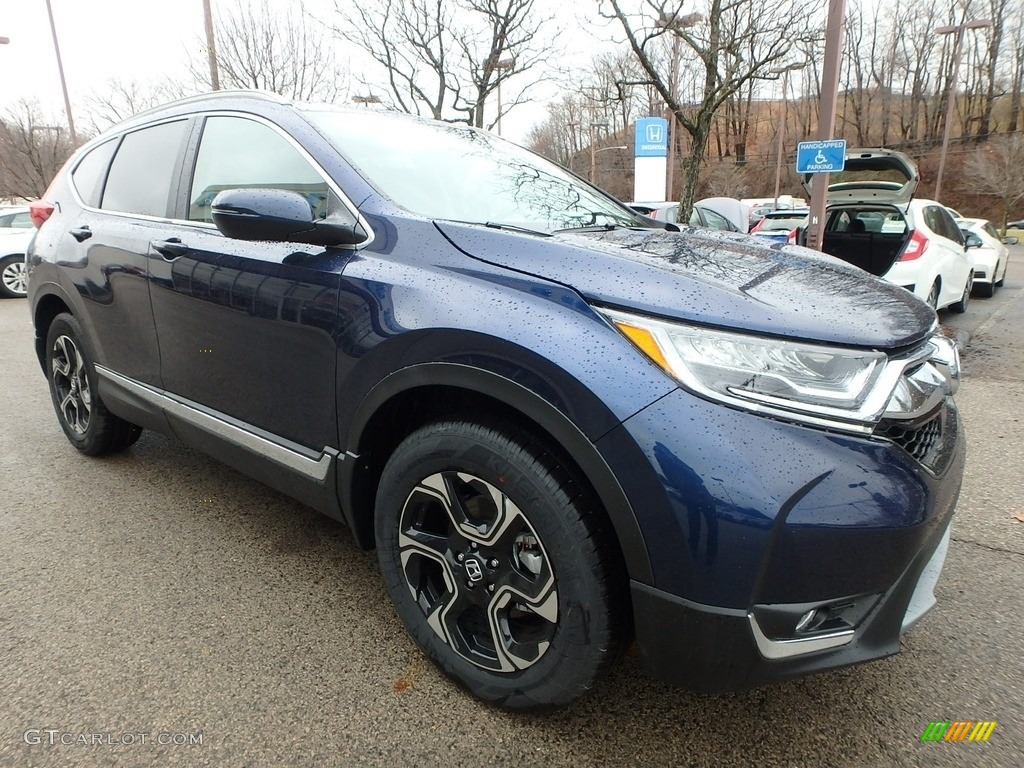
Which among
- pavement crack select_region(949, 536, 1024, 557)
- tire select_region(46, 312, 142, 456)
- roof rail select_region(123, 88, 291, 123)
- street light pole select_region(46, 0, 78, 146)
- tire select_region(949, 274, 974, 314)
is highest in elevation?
street light pole select_region(46, 0, 78, 146)

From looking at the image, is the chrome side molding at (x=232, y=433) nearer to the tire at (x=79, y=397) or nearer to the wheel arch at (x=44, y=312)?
the tire at (x=79, y=397)

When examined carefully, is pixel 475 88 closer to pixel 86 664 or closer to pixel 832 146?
pixel 832 146

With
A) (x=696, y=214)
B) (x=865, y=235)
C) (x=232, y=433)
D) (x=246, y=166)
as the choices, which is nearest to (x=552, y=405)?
(x=232, y=433)

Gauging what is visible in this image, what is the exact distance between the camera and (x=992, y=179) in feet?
103

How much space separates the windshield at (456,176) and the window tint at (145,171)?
2.96ft

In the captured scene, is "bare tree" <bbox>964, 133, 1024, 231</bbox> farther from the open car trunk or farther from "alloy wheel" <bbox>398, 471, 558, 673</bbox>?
"alloy wheel" <bbox>398, 471, 558, 673</bbox>

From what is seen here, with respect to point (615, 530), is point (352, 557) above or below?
below

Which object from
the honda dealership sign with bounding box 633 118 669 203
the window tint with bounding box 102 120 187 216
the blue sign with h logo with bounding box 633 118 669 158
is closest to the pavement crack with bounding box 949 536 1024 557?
the window tint with bounding box 102 120 187 216

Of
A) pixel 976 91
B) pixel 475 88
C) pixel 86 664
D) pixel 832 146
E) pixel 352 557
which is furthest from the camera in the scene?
pixel 976 91

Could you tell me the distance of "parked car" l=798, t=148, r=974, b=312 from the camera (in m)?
6.54

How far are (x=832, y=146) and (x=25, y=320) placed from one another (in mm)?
10480

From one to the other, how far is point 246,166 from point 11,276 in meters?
11.7

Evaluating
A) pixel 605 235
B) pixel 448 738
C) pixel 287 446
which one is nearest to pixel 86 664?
pixel 287 446

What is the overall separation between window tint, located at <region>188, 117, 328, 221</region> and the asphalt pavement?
1.36 m
